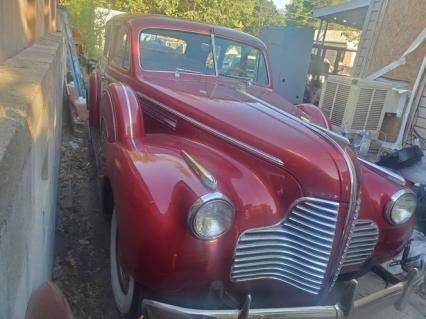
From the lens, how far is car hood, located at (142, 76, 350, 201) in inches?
84.8

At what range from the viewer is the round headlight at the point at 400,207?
8.11ft

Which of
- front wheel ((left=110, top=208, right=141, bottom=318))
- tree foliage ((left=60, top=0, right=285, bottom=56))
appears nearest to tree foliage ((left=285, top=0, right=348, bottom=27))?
tree foliage ((left=60, top=0, right=285, bottom=56))

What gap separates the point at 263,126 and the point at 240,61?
1665 millimetres

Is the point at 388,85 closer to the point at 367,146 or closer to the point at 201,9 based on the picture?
the point at 367,146

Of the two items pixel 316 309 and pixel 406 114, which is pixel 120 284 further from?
pixel 406 114

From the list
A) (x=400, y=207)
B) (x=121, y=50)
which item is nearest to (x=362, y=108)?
(x=121, y=50)

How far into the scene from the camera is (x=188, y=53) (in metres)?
3.77

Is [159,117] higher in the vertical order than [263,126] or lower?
lower

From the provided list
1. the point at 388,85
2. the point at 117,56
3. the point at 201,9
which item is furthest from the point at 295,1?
the point at 117,56

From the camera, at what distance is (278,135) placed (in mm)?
2391

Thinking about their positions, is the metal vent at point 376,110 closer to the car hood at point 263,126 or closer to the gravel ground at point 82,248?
the car hood at point 263,126

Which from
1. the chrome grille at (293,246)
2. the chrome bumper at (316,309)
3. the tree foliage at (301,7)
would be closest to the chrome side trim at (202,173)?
the chrome grille at (293,246)

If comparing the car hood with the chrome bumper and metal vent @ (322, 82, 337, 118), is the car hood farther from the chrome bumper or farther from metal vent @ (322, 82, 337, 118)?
metal vent @ (322, 82, 337, 118)

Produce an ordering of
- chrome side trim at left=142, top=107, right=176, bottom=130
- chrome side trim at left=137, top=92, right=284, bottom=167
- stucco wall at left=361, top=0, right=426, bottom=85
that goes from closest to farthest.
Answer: chrome side trim at left=137, top=92, right=284, bottom=167 < chrome side trim at left=142, top=107, right=176, bottom=130 < stucco wall at left=361, top=0, right=426, bottom=85
